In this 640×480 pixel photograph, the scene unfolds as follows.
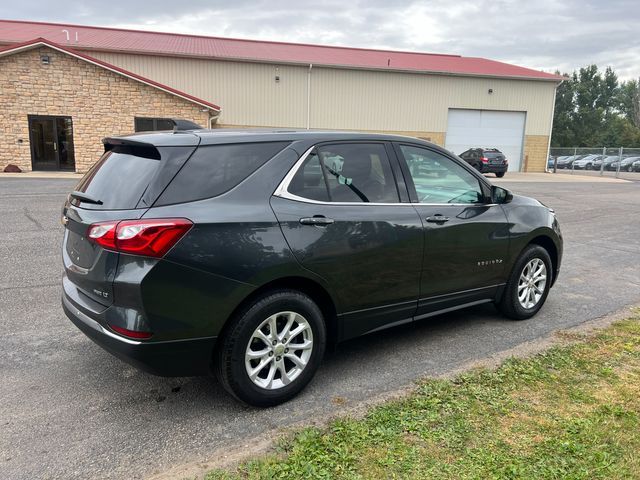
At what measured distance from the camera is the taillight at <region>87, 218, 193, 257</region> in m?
2.72

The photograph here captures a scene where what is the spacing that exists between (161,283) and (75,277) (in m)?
0.82

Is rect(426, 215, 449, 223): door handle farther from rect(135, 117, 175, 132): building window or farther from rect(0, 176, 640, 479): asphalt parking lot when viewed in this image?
rect(135, 117, 175, 132): building window

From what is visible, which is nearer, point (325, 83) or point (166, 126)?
point (166, 126)

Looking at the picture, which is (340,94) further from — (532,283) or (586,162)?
(532,283)

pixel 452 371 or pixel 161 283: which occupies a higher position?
pixel 161 283

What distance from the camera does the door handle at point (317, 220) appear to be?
3.21m

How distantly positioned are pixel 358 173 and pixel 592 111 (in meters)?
81.2

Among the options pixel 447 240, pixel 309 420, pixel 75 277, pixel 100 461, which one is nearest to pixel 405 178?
pixel 447 240

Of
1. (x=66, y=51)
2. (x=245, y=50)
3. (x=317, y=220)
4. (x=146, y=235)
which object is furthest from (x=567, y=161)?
(x=146, y=235)

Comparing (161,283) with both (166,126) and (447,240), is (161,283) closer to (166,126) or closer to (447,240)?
(447,240)

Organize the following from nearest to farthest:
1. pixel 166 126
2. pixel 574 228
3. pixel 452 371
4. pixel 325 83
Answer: pixel 452 371 < pixel 574 228 < pixel 166 126 < pixel 325 83

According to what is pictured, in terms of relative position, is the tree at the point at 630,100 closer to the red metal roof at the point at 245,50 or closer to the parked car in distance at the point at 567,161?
the parked car in distance at the point at 567,161

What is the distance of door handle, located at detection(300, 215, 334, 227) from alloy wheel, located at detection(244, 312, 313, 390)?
1.92ft

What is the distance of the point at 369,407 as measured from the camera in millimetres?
3186
